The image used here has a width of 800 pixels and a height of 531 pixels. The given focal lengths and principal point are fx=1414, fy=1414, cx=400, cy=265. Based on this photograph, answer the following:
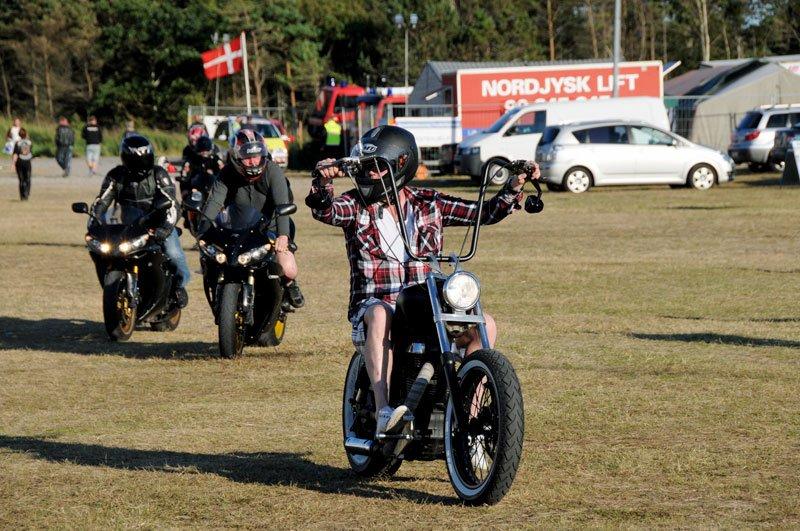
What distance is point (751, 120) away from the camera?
3797 centimetres

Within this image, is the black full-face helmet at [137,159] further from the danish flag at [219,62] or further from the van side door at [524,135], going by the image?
the danish flag at [219,62]

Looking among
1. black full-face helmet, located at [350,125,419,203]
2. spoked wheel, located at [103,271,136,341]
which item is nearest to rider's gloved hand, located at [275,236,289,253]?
spoked wheel, located at [103,271,136,341]

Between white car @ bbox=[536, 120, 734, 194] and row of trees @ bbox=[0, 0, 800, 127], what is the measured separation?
3923 centimetres

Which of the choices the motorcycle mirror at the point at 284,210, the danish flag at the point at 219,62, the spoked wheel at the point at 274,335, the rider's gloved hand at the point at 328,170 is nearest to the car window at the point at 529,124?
the spoked wheel at the point at 274,335

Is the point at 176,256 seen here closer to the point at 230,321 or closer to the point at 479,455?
the point at 230,321

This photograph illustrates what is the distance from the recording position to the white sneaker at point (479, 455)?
5691mm

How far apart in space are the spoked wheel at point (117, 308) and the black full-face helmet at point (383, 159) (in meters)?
6.21

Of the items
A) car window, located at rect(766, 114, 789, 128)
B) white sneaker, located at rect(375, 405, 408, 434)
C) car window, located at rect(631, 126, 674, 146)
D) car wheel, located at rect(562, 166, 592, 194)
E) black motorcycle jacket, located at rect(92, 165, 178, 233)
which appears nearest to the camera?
white sneaker, located at rect(375, 405, 408, 434)

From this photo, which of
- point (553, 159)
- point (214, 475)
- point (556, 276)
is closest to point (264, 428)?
point (214, 475)

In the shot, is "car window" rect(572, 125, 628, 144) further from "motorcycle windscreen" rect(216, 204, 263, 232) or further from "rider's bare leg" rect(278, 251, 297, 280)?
"rider's bare leg" rect(278, 251, 297, 280)

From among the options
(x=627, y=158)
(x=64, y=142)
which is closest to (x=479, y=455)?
(x=627, y=158)

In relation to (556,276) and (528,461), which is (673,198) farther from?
(528,461)

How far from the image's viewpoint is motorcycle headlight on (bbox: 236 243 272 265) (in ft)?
34.4

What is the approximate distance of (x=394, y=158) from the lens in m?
6.12
